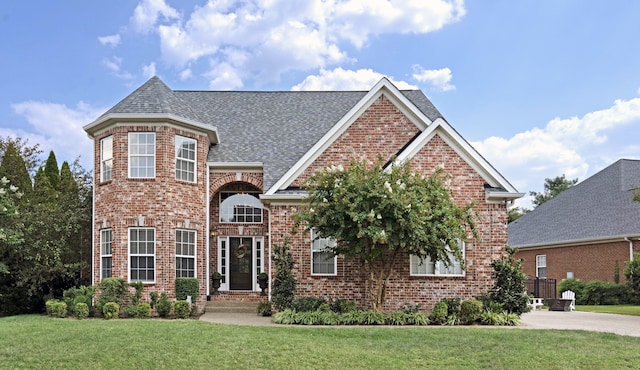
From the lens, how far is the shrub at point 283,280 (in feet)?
56.6

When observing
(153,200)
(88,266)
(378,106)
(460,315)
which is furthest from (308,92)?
(460,315)

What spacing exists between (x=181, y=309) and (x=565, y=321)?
11.2 m

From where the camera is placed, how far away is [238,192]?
71.7ft

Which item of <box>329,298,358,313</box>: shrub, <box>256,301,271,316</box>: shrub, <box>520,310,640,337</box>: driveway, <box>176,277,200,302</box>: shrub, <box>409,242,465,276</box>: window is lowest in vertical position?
<box>520,310,640,337</box>: driveway

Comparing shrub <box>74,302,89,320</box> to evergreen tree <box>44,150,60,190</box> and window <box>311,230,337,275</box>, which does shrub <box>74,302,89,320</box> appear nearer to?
window <box>311,230,337,275</box>

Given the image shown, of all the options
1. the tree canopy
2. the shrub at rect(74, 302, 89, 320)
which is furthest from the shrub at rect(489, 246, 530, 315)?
the tree canopy

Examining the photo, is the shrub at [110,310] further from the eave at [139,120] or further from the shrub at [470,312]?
the shrub at [470,312]

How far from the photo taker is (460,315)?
1639cm

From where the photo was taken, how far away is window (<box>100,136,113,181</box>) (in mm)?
19344

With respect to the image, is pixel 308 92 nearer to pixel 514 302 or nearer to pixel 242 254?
pixel 242 254

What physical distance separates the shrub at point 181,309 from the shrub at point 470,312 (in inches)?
310

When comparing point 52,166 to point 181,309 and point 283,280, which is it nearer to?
point 181,309

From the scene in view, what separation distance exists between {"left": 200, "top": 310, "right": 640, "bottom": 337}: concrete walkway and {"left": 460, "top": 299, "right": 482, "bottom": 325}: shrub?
1142mm

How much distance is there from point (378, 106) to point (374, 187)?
482cm
